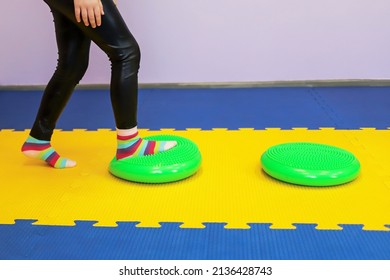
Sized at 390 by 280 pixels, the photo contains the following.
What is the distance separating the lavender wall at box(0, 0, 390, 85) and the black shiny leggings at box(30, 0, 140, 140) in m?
2.12

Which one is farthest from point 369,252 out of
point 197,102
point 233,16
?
point 233,16

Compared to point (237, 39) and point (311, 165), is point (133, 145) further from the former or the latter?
point (237, 39)

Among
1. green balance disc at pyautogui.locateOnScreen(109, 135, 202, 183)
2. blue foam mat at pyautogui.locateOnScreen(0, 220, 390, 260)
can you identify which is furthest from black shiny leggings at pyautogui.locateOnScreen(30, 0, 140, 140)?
blue foam mat at pyautogui.locateOnScreen(0, 220, 390, 260)

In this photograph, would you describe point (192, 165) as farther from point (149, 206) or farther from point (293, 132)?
point (293, 132)

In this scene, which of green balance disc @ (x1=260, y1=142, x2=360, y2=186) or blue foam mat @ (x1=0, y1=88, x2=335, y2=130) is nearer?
green balance disc @ (x1=260, y1=142, x2=360, y2=186)

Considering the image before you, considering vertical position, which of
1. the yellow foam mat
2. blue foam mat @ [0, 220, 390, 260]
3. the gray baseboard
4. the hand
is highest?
the hand

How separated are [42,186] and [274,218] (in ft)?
3.38

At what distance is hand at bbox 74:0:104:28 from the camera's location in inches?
73.1

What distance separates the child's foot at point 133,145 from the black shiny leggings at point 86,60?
0.04 meters

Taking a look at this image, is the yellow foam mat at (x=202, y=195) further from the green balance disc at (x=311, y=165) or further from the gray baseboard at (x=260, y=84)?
the gray baseboard at (x=260, y=84)

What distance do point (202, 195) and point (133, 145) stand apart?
16.3 inches

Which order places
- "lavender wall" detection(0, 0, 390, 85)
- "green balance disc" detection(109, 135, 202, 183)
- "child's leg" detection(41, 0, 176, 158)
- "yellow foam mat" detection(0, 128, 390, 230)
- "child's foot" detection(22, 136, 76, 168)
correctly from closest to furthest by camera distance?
"yellow foam mat" detection(0, 128, 390, 230) < "child's leg" detection(41, 0, 176, 158) < "green balance disc" detection(109, 135, 202, 183) < "child's foot" detection(22, 136, 76, 168) < "lavender wall" detection(0, 0, 390, 85)

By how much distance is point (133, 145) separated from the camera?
2.17m

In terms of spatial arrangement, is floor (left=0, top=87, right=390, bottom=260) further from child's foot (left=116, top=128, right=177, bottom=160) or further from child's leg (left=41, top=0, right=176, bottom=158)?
child's leg (left=41, top=0, right=176, bottom=158)
